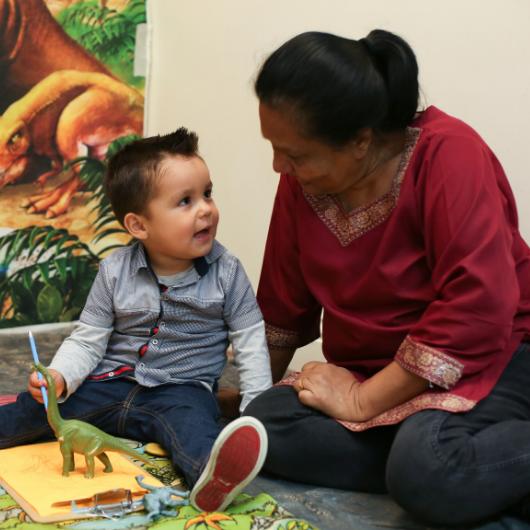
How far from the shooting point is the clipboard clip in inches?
55.3

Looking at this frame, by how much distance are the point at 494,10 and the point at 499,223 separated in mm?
607

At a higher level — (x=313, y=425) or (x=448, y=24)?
(x=448, y=24)

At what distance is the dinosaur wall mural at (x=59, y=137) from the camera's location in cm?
248

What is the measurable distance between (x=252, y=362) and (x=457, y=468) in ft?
1.60

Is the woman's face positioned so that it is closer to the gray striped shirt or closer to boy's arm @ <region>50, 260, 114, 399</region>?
the gray striped shirt

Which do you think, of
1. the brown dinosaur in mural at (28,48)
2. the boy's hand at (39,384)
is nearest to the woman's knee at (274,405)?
the boy's hand at (39,384)

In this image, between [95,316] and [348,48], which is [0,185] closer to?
[95,316]

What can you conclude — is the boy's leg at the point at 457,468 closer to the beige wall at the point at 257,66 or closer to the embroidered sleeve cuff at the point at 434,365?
the embroidered sleeve cuff at the point at 434,365

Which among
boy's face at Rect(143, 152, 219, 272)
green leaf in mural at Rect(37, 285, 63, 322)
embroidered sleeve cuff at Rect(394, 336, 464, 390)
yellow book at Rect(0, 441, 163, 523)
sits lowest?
green leaf in mural at Rect(37, 285, 63, 322)

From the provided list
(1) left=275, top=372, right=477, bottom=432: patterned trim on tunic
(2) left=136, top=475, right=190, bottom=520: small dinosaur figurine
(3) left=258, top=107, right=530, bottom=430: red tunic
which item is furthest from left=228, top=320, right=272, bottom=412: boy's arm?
(2) left=136, top=475, right=190, bottom=520: small dinosaur figurine

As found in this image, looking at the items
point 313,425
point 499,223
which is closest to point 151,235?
point 313,425

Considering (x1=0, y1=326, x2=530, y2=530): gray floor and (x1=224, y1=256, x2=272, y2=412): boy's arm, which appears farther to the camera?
(x1=224, y1=256, x2=272, y2=412): boy's arm

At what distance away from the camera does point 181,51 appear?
269cm

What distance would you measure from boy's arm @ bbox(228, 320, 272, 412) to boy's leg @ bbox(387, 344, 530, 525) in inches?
14.6
